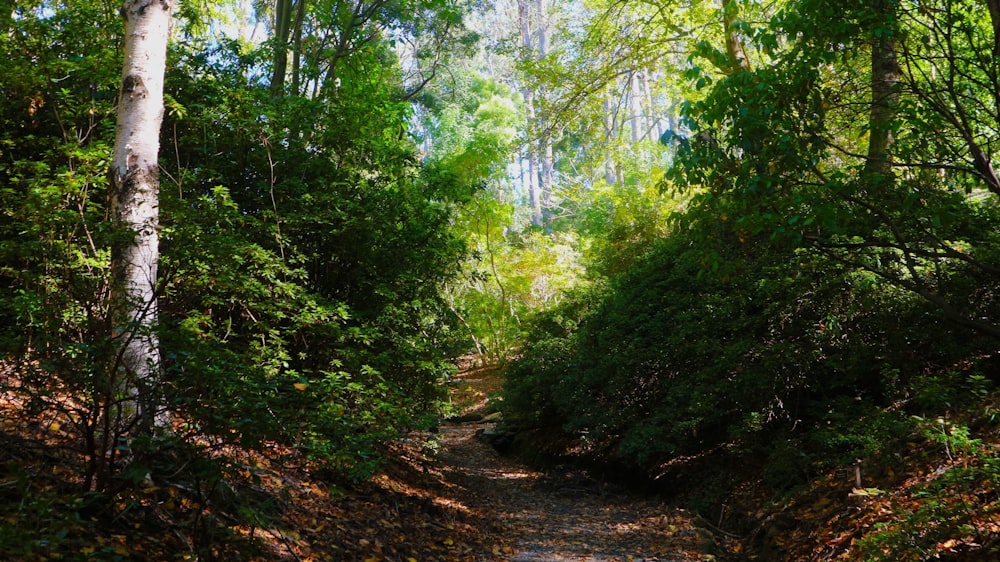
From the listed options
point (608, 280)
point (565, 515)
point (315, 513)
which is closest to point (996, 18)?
point (315, 513)

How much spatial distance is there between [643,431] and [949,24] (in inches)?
208

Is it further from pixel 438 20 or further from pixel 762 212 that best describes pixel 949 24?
pixel 438 20

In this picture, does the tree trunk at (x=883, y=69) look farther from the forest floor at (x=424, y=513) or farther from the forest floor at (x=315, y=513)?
the forest floor at (x=315, y=513)

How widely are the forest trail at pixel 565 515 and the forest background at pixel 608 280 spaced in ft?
2.36

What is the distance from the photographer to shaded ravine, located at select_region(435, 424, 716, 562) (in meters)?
5.98

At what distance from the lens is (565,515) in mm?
7902

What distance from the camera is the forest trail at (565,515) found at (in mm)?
6000

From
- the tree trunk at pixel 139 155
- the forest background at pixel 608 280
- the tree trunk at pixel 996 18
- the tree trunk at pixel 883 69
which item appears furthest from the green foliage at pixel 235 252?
the tree trunk at pixel 996 18

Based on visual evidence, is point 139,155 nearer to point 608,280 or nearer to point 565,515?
point 565,515

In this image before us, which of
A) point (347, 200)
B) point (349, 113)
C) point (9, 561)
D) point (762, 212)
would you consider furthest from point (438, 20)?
point (9, 561)

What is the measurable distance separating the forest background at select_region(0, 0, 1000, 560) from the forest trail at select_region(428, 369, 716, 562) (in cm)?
72

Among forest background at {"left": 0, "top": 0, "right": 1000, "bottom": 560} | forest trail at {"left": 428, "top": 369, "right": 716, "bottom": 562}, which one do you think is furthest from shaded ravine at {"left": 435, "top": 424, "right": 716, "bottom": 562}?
forest background at {"left": 0, "top": 0, "right": 1000, "bottom": 560}

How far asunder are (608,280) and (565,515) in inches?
200

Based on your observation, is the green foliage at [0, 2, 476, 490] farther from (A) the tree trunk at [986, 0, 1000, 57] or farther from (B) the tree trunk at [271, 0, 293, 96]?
(A) the tree trunk at [986, 0, 1000, 57]
